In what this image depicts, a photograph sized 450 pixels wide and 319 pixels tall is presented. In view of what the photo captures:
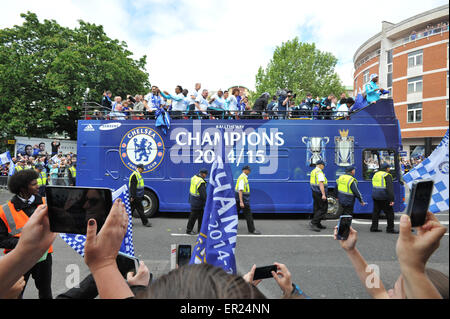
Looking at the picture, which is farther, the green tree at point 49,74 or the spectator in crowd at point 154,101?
the green tree at point 49,74

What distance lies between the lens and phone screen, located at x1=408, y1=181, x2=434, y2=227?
80cm

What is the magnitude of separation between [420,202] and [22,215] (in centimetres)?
309

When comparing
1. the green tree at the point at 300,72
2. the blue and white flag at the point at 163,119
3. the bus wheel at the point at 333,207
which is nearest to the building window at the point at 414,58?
the bus wheel at the point at 333,207

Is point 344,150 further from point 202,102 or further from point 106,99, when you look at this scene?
point 106,99

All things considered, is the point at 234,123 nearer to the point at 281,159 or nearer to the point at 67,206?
the point at 281,159

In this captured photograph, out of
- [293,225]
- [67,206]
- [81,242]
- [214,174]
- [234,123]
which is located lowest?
[293,225]

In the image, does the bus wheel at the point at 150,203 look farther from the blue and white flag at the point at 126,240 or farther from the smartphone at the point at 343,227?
the smartphone at the point at 343,227

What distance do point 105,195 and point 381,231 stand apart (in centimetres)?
732

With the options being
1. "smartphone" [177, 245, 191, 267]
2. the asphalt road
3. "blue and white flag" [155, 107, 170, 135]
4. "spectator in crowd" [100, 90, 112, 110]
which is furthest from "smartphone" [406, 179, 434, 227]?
"spectator in crowd" [100, 90, 112, 110]

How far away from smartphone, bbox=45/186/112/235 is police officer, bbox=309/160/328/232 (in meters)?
6.57

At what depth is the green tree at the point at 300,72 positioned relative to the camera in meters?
20.8

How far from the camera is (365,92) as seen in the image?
26.8 ft

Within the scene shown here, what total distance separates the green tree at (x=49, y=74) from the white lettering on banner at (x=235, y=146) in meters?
6.35
